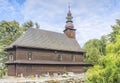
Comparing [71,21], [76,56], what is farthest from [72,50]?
[71,21]

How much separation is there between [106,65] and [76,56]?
2193 cm

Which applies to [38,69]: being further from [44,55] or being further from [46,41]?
[46,41]

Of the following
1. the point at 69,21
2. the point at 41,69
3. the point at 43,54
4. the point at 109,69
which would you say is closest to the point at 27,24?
the point at 69,21

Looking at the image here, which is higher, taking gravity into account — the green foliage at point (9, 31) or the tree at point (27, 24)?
the tree at point (27, 24)

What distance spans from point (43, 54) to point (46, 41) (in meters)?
2.39

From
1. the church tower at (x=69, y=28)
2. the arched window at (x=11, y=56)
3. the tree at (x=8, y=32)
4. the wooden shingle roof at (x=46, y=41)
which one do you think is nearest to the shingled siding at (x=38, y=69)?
the arched window at (x=11, y=56)

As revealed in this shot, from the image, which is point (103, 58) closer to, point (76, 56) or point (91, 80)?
point (91, 80)

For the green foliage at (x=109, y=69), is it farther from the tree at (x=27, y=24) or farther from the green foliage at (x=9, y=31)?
the tree at (x=27, y=24)

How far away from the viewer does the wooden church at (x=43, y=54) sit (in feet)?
90.6

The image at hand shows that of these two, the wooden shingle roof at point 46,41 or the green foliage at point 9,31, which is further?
the green foliage at point 9,31

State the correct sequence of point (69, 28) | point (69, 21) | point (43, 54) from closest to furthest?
point (43, 54) → point (69, 28) → point (69, 21)

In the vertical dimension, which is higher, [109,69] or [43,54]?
[43,54]

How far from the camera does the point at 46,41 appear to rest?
31359mm

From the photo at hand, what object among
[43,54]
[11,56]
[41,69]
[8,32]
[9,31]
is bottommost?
[41,69]
